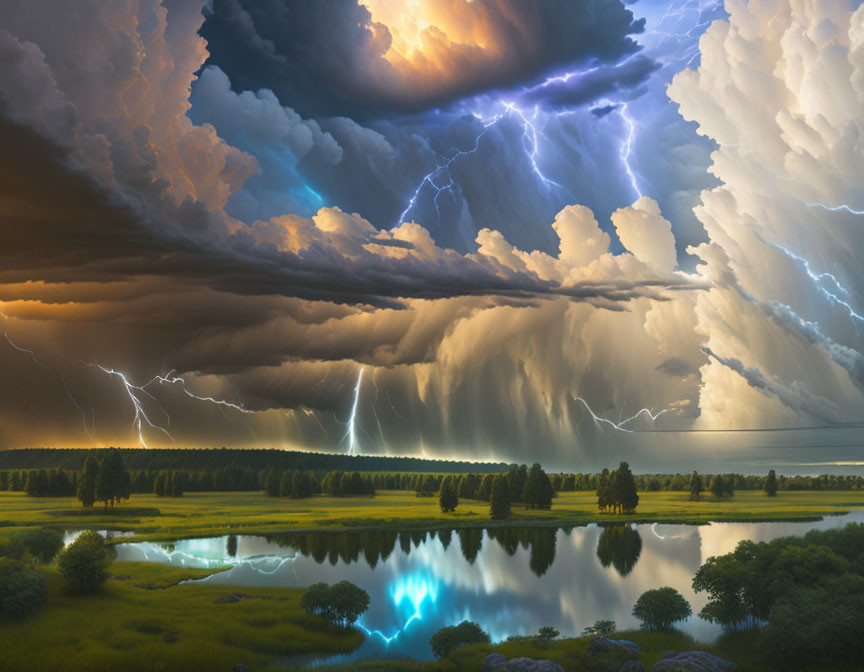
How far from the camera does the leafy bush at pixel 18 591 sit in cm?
4925

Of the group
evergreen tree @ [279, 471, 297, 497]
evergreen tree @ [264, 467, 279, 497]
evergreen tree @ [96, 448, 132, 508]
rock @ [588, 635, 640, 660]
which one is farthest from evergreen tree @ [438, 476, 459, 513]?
rock @ [588, 635, 640, 660]

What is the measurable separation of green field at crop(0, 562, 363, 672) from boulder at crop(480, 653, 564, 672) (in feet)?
39.1

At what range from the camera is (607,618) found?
207ft

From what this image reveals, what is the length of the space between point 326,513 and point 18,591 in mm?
90243

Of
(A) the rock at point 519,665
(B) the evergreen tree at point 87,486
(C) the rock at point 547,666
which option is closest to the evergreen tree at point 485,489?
(B) the evergreen tree at point 87,486

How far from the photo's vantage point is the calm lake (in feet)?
203

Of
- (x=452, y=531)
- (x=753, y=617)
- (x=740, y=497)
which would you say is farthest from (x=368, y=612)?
(x=740, y=497)

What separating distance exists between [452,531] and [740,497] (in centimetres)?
10872

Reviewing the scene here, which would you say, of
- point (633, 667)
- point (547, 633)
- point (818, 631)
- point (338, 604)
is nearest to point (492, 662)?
point (633, 667)

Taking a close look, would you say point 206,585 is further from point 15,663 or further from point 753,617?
point 753,617

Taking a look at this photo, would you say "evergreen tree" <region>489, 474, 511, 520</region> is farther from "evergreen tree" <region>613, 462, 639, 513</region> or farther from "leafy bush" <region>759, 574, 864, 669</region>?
"leafy bush" <region>759, 574, 864, 669</region>

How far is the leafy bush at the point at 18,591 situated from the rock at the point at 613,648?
36142mm

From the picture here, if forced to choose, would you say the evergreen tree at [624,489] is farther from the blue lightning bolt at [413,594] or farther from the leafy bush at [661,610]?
the leafy bush at [661,610]

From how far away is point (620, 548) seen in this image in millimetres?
104625
